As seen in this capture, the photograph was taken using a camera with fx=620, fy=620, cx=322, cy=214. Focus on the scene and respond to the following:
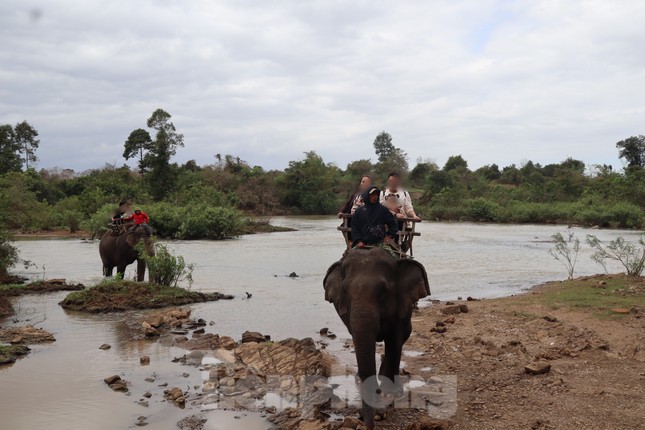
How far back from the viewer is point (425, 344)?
9750mm

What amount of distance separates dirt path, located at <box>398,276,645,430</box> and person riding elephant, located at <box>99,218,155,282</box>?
7.40 m

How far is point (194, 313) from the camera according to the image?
12992 millimetres

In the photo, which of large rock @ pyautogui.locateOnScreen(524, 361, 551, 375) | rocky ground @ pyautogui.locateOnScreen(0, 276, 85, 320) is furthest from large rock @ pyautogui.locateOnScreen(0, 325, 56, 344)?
large rock @ pyautogui.locateOnScreen(524, 361, 551, 375)

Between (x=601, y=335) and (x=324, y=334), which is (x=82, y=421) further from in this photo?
(x=601, y=335)

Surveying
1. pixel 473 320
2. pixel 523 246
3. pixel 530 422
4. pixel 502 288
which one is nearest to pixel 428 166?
pixel 523 246

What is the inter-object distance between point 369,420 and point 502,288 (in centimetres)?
1216

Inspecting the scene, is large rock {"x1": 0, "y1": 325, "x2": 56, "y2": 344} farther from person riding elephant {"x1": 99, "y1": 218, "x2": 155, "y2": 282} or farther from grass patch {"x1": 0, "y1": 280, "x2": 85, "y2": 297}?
person riding elephant {"x1": 99, "y1": 218, "x2": 155, "y2": 282}

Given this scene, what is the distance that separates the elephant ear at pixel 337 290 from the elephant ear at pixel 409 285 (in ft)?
1.93

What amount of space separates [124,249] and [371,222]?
11.0 metres

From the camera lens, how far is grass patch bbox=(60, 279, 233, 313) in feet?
42.9

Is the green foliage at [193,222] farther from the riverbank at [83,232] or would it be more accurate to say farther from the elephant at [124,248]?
the elephant at [124,248]

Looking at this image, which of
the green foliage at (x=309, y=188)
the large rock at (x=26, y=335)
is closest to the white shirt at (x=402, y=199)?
the large rock at (x=26, y=335)

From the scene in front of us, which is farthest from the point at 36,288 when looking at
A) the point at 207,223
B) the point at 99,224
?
the point at 207,223

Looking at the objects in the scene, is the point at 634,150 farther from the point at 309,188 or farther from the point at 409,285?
the point at 409,285
